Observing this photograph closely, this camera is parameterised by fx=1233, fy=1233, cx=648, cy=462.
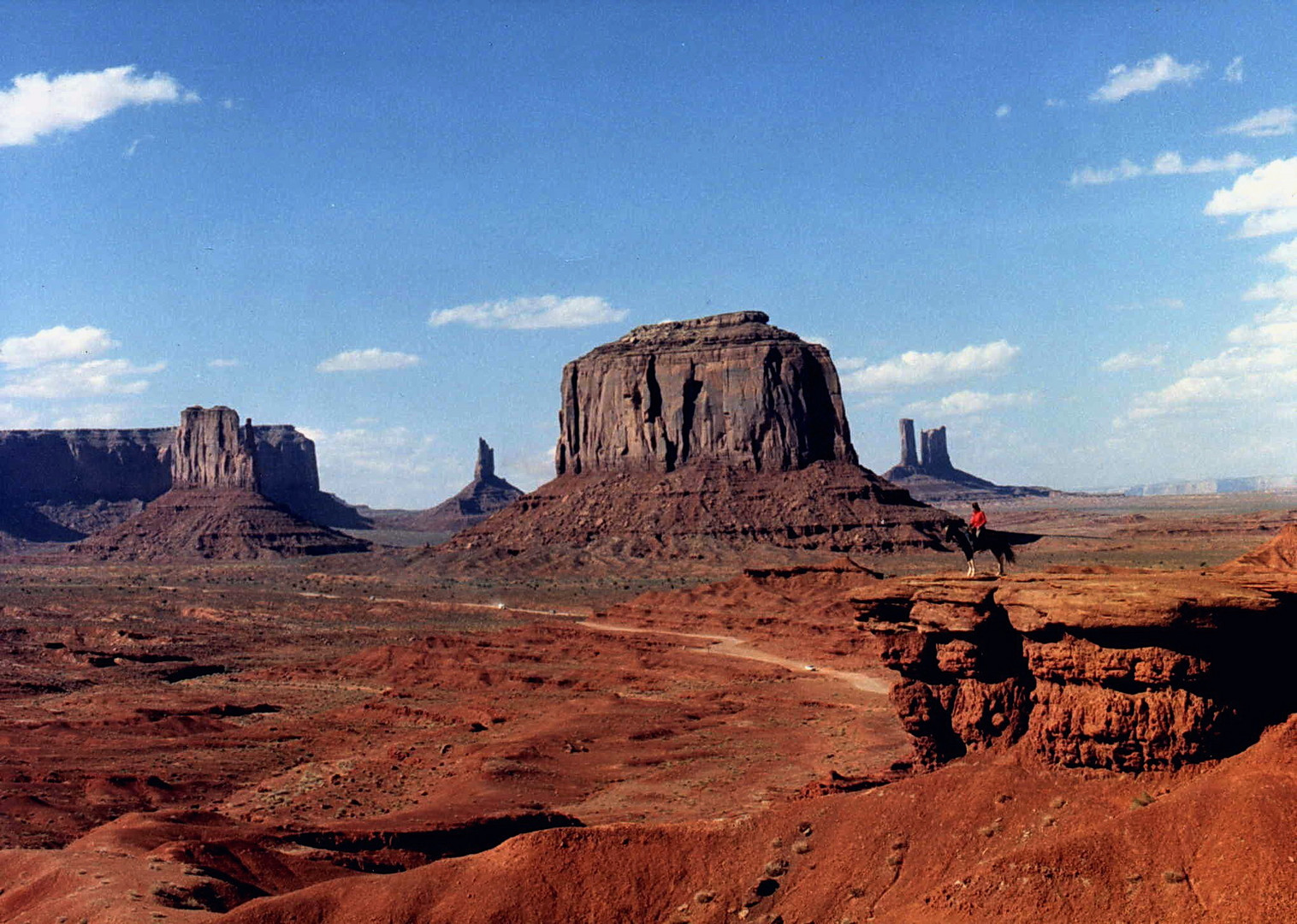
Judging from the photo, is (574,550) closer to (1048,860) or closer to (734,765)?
(734,765)

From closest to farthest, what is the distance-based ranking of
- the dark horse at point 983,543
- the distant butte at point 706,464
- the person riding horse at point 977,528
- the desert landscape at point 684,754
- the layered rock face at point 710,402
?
the desert landscape at point 684,754 < the dark horse at point 983,543 < the person riding horse at point 977,528 < the distant butte at point 706,464 < the layered rock face at point 710,402

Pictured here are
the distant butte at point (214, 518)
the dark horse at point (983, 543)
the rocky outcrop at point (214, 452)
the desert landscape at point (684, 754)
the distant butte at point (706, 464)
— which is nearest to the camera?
the desert landscape at point (684, 754)

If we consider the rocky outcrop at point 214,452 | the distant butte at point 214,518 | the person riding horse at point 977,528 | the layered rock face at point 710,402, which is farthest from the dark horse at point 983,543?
the rocky outcrop at point 214,452

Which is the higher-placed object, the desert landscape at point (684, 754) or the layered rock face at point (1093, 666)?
the layered rock face at point (1093, 666)

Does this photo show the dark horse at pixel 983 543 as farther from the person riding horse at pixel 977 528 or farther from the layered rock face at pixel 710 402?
the layered rock face at pixel 710 402

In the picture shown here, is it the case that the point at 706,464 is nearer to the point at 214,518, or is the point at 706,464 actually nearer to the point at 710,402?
the point at 710,402

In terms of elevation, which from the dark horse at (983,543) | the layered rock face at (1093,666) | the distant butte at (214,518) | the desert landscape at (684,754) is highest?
the distant butte at (214,518)

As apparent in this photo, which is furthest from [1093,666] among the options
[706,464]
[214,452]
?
[214,452]

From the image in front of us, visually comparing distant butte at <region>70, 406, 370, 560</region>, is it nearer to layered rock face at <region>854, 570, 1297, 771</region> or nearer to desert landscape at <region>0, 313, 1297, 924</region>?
desert landscape at <region>0, 313, 1297, 924</region>
